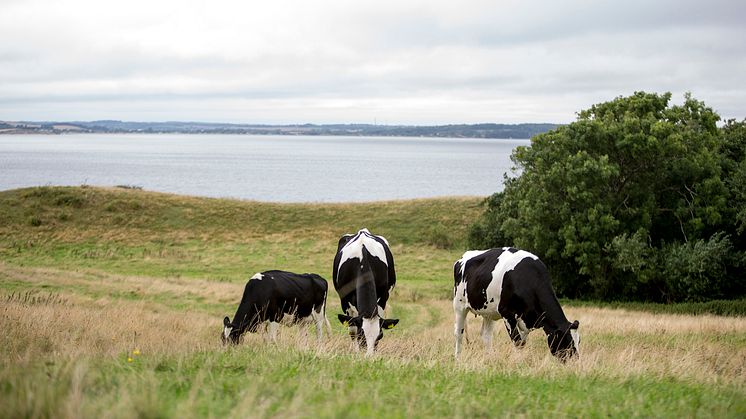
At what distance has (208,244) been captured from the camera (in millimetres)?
51969

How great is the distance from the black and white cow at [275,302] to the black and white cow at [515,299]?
3764 mm

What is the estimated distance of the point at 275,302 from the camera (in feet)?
51.7

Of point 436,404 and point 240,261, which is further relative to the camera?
point 240,261

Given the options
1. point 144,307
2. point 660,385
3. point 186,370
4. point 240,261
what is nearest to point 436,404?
point 186,370

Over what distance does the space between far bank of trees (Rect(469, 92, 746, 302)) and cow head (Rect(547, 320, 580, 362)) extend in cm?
2021

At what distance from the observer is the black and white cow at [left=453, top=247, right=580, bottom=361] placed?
1231cm

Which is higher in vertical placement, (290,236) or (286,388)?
(286,388)

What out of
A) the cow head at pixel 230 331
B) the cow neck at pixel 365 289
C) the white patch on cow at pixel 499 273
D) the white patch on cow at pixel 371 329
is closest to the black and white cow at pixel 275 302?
the cow head at pixel 230 331

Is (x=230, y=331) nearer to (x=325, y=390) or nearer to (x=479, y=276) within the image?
(x=479, y=276)

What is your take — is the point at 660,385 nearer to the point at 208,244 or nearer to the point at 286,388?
the point at 286,388

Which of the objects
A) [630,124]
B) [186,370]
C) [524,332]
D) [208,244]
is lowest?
[208,244]

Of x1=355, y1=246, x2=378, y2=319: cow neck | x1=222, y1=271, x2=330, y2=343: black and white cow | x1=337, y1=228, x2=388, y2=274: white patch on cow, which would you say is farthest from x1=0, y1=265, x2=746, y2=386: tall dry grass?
x1=337, y1=228, x2=388, y2=274: white patch on cow

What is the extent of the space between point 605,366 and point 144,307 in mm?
17668

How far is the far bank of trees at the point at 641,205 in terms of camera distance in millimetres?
31125
